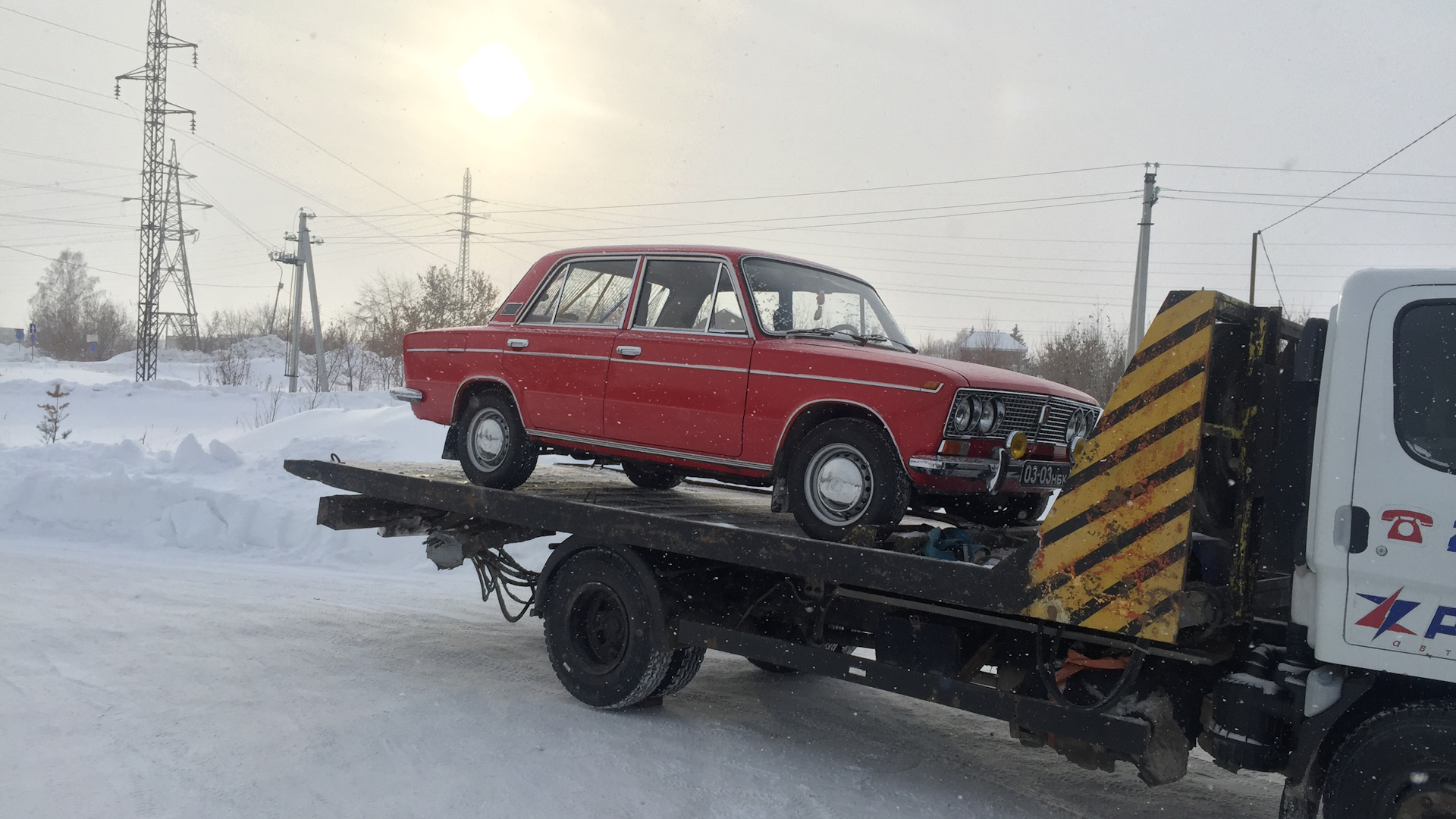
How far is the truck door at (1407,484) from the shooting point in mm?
3223

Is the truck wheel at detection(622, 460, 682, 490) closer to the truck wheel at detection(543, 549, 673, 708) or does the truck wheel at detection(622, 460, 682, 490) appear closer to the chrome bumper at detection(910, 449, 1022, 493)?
the truck wheel at detection(543, 549, 673, 708)

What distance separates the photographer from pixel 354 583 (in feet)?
27.5

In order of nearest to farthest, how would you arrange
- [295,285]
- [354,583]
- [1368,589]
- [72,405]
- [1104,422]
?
[1368,589] → [1104,422] → [354,583] → [72,405] → [295,285]

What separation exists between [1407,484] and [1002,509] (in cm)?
225

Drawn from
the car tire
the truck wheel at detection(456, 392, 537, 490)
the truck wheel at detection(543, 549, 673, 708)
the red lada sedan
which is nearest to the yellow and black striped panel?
the red lada sedan

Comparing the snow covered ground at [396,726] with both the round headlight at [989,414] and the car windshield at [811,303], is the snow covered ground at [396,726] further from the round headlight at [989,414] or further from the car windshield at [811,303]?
the car windshield at [811,303]

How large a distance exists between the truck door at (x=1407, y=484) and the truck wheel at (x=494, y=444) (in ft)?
14.4

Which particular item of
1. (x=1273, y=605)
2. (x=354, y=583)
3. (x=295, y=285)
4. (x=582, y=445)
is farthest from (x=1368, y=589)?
(x=295, y=285)

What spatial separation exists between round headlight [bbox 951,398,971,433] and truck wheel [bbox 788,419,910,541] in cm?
30

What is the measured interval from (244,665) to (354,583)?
8.67 feet

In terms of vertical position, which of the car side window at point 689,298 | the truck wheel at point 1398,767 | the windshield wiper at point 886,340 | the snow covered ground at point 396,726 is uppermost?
A: the car side window at point 689,298

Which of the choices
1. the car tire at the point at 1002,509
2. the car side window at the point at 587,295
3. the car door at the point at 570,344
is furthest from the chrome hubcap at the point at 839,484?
the car side window at the point at 587,295

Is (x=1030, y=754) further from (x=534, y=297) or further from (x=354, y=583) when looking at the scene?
(x=354, y=583)

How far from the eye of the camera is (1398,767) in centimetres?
326
